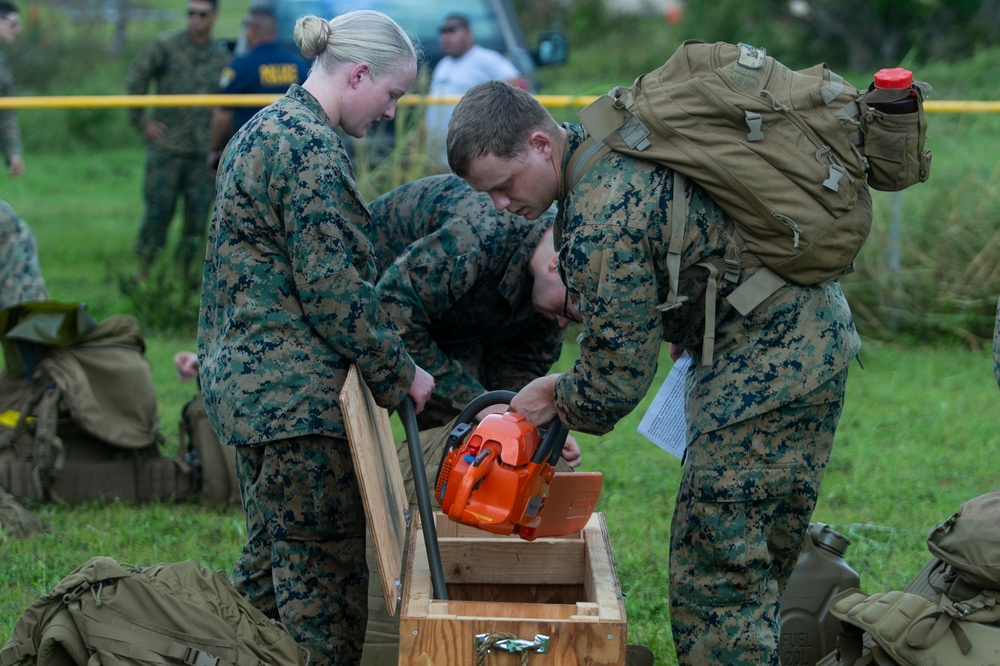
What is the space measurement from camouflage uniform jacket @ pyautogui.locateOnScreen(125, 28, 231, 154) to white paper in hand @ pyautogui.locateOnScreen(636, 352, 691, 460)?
22.3 feet

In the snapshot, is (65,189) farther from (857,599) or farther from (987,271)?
(857,599)

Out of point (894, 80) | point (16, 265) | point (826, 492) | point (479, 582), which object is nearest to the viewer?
point (894, 80)

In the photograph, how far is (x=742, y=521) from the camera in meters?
2.88

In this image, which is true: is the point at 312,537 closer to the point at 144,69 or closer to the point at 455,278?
the point at 455,278

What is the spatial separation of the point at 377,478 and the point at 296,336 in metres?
0.41

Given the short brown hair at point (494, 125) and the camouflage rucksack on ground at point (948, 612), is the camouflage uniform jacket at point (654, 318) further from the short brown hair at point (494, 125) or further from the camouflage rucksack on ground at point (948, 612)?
the camouflage rucksack on ground at point (948, 612)

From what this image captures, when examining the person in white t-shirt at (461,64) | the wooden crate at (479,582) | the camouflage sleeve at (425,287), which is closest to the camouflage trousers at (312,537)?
the wooden crate at (479,582)

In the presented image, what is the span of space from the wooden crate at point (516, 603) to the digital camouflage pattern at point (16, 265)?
140 inches

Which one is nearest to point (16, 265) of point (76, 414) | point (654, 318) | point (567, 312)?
point (76, 414)

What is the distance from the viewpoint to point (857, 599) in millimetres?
3066

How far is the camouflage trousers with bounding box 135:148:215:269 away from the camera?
935 centimetres

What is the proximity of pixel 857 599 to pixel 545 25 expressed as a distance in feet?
80.0

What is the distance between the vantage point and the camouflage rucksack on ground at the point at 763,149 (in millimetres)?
2682

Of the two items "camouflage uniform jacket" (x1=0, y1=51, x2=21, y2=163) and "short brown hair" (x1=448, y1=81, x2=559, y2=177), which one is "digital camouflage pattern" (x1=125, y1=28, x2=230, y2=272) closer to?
"camouflage uniform jacket" (x1=0, y1=51, x2=21, y2=163)
